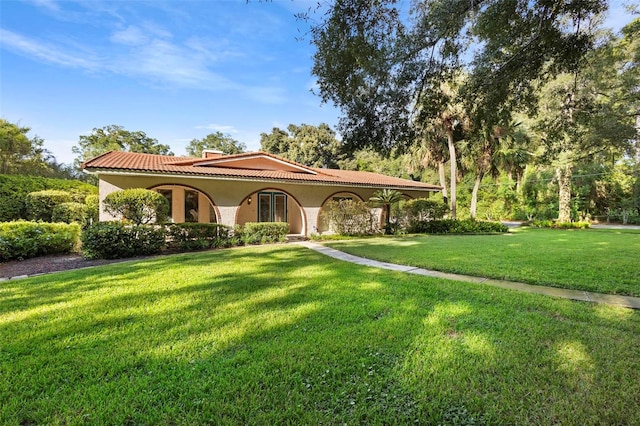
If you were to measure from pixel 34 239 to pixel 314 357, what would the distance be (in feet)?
37.8

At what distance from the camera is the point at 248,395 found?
2.54 m

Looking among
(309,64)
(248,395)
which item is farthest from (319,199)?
(248,395)

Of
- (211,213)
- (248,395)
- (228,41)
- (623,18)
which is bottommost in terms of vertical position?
(248,395)

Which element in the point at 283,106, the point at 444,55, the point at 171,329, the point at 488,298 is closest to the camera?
the point at 171,329

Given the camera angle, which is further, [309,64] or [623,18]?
[623,18]

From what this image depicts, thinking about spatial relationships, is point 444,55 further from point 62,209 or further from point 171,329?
point 62,209

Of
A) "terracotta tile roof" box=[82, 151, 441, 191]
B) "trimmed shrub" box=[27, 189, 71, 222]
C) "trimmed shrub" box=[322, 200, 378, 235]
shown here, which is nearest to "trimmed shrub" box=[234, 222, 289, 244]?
"terracotta tile roof" box=[82, 151, 441, 191]

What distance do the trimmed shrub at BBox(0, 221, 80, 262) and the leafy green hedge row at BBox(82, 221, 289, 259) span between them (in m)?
1.71

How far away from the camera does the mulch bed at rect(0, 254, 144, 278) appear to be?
7887 mm

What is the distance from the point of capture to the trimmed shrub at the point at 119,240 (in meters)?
9.46

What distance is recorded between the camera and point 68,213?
16.4 meters

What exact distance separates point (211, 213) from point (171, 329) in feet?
45.4

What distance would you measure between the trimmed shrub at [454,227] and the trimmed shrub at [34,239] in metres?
16.8

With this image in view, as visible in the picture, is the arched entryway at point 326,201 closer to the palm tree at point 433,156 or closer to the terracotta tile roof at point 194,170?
the terracotta tile roof at point 194,170
